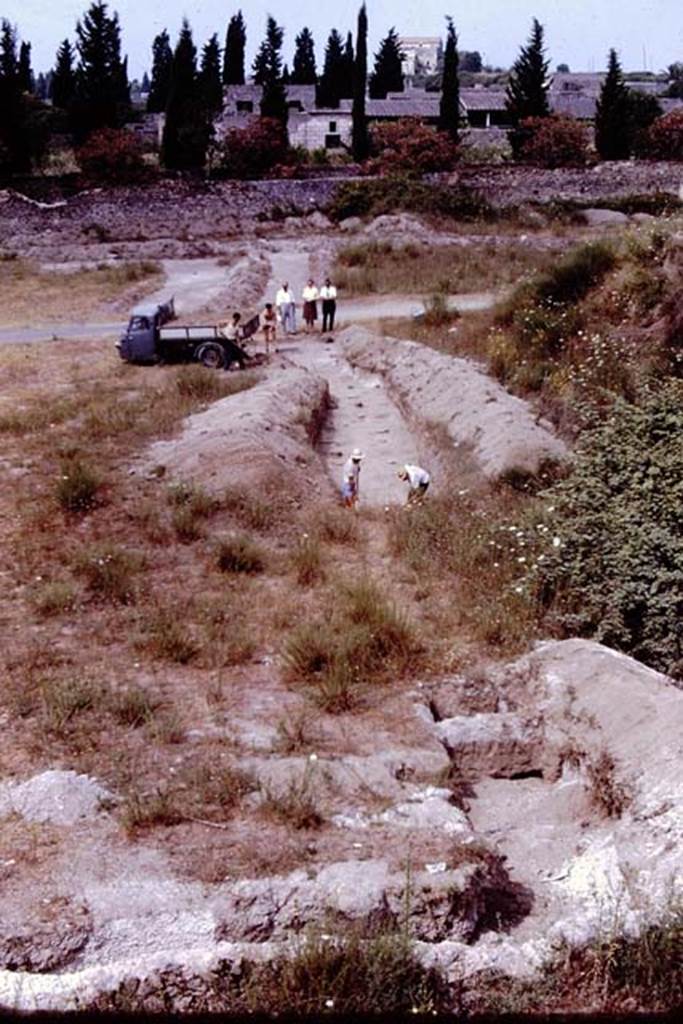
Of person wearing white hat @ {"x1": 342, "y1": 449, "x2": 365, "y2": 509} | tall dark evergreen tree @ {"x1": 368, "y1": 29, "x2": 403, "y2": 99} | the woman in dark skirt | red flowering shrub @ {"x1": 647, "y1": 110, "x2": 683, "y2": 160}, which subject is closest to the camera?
person wearing white hat @ {"x1": 342, "y1": 449, "x2": 365, "y2": 509}

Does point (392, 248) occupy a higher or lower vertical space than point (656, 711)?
higher

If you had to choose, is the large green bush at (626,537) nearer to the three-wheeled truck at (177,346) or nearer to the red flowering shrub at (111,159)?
the three-wheeled truck at (177,346)

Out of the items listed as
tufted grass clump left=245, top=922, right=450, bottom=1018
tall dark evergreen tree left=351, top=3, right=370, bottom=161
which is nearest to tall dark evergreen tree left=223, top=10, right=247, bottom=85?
tall dark evergreen tree left=351, top=3, right=370, bottom=161

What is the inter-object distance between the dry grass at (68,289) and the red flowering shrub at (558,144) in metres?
24.2

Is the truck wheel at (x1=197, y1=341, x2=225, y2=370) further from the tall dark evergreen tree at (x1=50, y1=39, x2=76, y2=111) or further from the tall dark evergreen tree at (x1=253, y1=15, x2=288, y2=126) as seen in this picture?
the tall dark evergreen tree at (x1=50, y1=39, x2=76, y2=111)

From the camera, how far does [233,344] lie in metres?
22.7

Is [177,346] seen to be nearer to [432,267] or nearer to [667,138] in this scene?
[432,267]

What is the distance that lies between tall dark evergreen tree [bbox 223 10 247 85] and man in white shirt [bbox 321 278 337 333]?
6469 centimetres

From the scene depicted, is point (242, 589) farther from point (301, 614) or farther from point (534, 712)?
point (534, 712)

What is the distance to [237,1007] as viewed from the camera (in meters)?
4.94

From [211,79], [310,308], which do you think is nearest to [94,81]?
[211,79]

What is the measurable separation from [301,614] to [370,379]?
483 inches

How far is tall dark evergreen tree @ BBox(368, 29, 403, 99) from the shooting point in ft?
277

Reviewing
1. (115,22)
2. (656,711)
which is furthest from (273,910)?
(115,22)
